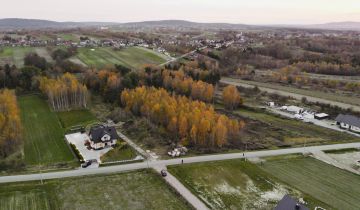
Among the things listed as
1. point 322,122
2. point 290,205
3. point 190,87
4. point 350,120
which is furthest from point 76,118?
point 350,120

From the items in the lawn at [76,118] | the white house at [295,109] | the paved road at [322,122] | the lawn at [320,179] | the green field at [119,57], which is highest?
the green field at [119,57]

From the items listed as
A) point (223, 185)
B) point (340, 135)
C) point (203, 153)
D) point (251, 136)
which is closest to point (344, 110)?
point (340, 135)

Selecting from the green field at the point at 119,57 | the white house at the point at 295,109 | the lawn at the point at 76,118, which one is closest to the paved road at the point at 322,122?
the white house at the point at 295,109

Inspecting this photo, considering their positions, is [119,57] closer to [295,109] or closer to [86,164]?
[295,109]

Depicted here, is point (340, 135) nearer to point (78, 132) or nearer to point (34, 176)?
point (78, 132)

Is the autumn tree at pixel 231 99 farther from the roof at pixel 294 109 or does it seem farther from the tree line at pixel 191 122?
the tree line at pixel 191 122

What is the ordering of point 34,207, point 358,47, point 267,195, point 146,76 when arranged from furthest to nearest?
point 358,47, point 146,76, point 267,195, point 34,207
